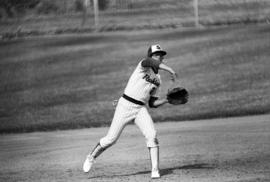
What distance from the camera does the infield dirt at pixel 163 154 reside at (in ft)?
35.2

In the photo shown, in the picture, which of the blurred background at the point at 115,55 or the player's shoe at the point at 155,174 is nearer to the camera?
the player's shoe at the point at 155,174

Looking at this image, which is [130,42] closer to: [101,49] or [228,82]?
[101,49]

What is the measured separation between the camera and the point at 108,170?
1141cm

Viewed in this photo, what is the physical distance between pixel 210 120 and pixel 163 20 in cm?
1303

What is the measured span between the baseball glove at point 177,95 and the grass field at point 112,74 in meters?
8.52

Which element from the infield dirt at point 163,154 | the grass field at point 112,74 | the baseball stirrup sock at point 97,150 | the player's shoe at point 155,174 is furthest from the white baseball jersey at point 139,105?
the grass field at point 112,74

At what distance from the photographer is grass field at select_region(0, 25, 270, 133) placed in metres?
20.4

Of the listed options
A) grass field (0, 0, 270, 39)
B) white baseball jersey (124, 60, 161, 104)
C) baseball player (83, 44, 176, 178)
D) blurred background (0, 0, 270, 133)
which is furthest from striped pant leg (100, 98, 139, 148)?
grass field (0, 0, 270, 39)

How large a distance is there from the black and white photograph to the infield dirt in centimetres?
3

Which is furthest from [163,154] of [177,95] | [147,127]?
[147,127]

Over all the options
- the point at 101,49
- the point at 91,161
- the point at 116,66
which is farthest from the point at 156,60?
the point at 101,49

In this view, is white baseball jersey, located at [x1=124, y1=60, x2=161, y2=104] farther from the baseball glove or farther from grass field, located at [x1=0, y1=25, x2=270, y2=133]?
grass field, located at [x1=0, y1=25, x2=270, y2=133]

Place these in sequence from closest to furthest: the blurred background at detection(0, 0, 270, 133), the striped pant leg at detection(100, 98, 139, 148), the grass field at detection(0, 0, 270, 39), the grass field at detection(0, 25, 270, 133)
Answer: the striped pant leg at detection(100, 98, 139, 148) → the grass field at detection(0, 25, 270, 133) → the blurred background at detection(0, 0, 270, 133) → the grass field at detection(0, 0, 270, 39)

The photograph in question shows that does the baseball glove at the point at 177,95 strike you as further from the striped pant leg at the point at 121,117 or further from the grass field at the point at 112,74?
the grass field at the point at 112,74
